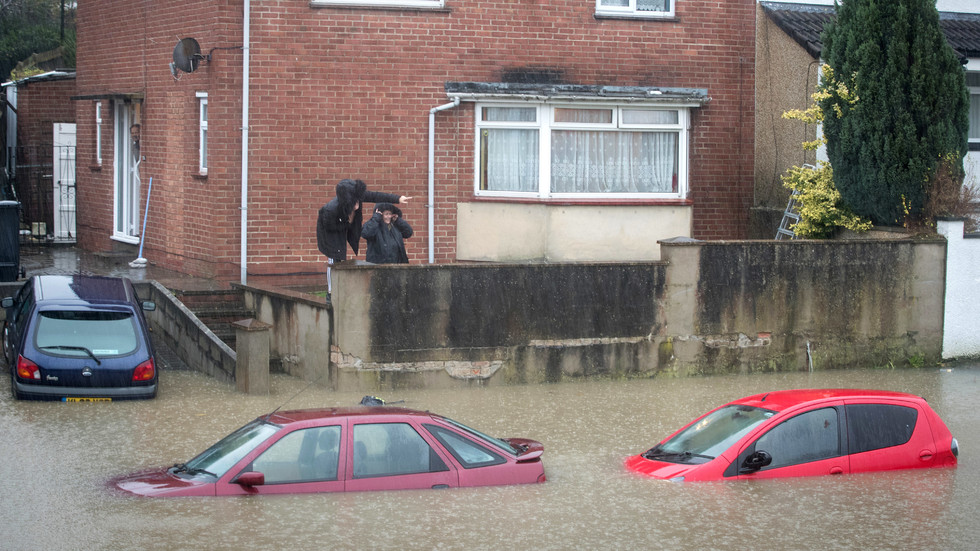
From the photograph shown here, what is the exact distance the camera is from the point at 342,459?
8102mm

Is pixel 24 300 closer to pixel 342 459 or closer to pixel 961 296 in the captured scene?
pixel 342 459

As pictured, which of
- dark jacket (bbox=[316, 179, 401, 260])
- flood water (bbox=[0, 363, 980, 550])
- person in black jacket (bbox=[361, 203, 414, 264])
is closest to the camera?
flood water (bbox=[0, 363, 980, 550])

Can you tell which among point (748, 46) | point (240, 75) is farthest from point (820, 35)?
point (240, 75)

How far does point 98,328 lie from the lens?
41.6ft

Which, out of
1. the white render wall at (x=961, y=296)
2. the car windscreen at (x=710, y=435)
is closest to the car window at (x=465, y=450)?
the car windscreen at (x=710, y=435)

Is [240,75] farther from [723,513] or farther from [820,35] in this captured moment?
[723,513]

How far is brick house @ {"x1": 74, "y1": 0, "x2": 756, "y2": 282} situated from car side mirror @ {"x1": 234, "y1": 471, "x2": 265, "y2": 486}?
892 centimetres

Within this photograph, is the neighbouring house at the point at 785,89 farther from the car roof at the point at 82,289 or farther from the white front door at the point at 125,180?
the white front door at the point at 125,180

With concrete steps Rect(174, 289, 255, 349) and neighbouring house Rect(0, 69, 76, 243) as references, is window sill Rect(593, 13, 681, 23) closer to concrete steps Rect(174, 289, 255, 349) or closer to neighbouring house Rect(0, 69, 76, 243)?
concrete steps Rect(174, 289, 255, 349)

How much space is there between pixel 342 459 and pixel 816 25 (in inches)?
518

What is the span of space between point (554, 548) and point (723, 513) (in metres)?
1.53

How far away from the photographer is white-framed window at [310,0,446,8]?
16562 mm

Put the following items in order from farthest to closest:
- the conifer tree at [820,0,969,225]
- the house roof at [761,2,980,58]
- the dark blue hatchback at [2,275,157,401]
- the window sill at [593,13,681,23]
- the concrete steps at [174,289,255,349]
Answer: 1. the window sill at [593,13,681,23]
2. the house roof at [761,2,980,58]
3. the concrete steps at [174,289,255,349]
4. the conifer tree at [820,0,969,225]
5. the dark blue hatchback at [2,275,157,401]

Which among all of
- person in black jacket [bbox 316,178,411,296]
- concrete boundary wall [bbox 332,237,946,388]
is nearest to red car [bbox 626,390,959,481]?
concrete boundary wall [bbox 332,237,946,388]
